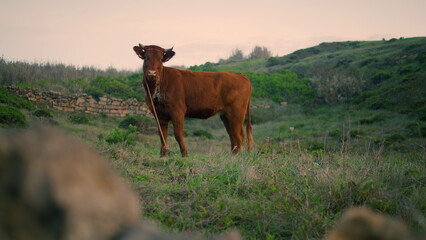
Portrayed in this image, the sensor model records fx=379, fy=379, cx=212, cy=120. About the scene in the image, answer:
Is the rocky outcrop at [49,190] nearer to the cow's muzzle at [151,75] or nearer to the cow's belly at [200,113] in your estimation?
the cow's muzzle at [151,75]

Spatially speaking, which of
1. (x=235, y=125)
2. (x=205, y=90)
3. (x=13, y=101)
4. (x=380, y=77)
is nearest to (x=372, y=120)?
(x=380, y=77)

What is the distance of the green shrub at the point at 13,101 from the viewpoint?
14516mm

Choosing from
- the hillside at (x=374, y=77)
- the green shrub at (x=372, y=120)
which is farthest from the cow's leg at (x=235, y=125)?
the hillside at (x=374, y=77)

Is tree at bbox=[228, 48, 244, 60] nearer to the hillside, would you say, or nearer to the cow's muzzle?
the hillside

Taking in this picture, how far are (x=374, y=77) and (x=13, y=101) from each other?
21.8 m

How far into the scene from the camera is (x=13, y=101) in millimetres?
14734

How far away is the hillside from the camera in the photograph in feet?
67.7

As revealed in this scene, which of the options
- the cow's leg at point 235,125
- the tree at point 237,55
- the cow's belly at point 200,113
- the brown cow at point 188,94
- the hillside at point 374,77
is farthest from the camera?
the tree at point 237,55

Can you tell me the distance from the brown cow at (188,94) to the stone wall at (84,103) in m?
10.4

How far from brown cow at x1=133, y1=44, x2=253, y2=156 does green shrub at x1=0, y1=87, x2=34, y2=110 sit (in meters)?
8.70

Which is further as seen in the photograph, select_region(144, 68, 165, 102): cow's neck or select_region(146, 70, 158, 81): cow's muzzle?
select_region(144, 68, 165, 102): cow's neck

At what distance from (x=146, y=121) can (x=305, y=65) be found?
20944mm

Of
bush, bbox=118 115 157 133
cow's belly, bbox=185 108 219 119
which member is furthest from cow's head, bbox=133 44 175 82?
bush, bbox=118 115 157 133

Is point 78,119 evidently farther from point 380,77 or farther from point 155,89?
point 380,77
